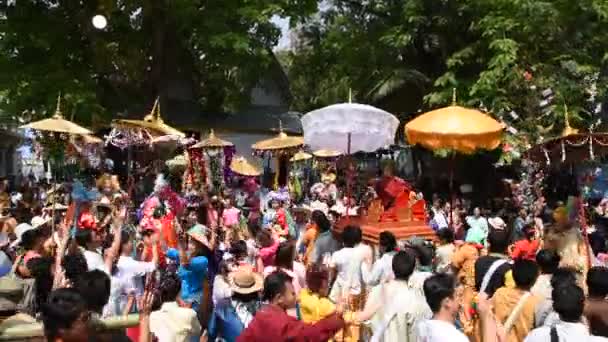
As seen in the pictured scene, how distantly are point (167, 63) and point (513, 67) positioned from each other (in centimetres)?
1054

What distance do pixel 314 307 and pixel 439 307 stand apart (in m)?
1.44

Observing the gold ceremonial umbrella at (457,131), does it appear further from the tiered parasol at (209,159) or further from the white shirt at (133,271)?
the tiered parasol at (209,159)

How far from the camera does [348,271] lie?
7.34 meters

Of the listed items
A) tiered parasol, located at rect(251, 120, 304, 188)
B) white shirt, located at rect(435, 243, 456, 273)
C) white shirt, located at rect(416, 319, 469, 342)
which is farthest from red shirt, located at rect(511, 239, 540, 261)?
tiered parasol, located at rect(251, 120, 304, 188)

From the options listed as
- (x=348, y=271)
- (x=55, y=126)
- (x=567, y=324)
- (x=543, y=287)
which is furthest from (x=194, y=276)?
(x=55, y=126)

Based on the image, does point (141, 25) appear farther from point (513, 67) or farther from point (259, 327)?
point (259, 327)

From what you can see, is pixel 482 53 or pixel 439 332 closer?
pixel 439 332

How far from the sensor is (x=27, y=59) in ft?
66.0

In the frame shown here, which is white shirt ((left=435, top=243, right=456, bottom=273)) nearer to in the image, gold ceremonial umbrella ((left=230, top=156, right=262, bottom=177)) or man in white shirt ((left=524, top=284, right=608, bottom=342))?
man in white shirt ((left=524, top=284, right=608, bottom=342))

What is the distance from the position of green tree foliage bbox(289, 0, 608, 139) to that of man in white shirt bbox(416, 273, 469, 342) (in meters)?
13.4

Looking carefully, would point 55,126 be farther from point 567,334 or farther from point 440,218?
point 567,334

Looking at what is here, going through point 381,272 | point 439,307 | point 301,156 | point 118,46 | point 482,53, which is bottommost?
point 381,272

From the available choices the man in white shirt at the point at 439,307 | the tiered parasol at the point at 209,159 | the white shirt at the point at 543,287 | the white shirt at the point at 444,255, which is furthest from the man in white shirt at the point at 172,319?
the tiered parasol at the point at 209,159

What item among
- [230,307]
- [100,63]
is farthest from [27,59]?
[230,307]
